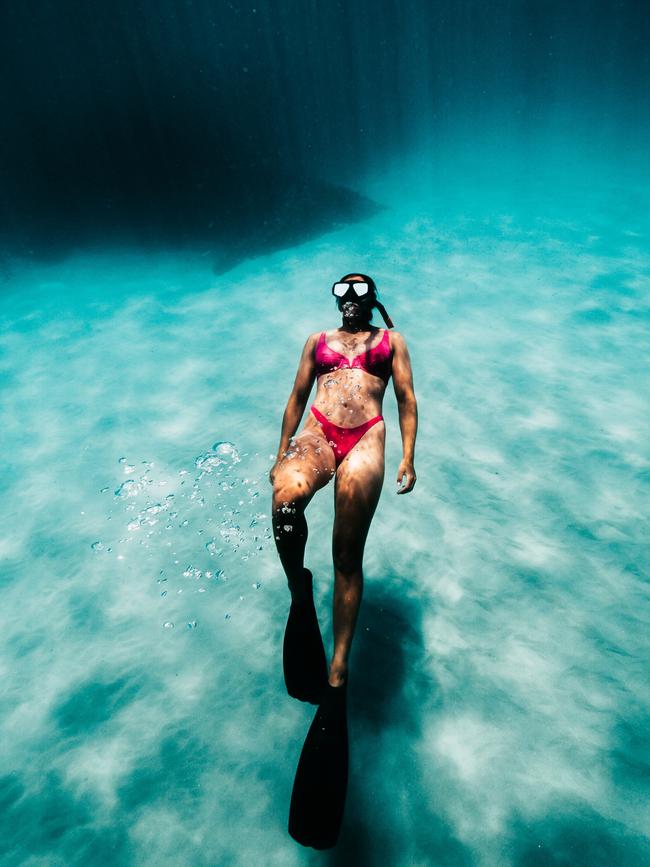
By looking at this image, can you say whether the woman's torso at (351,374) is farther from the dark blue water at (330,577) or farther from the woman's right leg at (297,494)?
the dark blue water at (330,577)

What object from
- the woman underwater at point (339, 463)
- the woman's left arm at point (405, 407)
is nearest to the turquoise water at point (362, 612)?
the woman underwater at point (339, 463)

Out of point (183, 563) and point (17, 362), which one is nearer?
point (183, 563)

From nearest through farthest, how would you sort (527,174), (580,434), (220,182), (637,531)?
1. (637,531)
2. (580,434)
3. (220,182)
4. (527,174)

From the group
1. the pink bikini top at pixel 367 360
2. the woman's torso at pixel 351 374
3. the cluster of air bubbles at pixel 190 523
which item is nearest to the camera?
the woman's torso at pixel 351 374

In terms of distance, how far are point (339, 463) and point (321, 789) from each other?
174 centimetres

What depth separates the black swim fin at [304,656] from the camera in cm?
258

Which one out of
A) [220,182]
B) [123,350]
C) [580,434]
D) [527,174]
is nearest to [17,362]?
[123,350]

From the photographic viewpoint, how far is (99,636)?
141 inches

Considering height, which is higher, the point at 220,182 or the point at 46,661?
the point at 220,182

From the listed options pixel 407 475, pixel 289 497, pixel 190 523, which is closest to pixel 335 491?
pixel 289 497

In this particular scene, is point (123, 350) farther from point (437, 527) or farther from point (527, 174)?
point (527, 174)

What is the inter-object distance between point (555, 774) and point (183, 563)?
3292mm

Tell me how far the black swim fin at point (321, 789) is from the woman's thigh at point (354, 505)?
0.84 m

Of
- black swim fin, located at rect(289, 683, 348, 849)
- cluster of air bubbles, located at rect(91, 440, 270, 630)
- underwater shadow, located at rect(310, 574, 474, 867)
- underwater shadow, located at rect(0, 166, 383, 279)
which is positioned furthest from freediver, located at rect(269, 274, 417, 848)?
underwater shadow, located at rect(0, 166, 383, 279)
